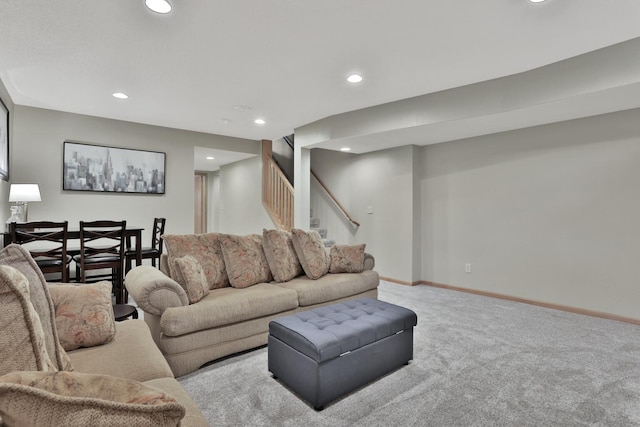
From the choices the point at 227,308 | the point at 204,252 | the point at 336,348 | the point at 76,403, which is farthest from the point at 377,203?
the point at 76,403

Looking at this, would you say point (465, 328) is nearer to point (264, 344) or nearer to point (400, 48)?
point (264, 344)

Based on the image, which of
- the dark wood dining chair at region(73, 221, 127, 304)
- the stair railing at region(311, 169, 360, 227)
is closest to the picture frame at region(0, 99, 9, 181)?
the dark wood dining chair at region(73, 221, 127, 304)

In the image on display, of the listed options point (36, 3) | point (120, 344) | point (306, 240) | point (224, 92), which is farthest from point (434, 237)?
point (36, 3)

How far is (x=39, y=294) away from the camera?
116 centimetres

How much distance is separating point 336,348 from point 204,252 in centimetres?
158

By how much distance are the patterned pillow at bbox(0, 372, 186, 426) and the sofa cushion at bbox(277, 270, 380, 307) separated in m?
2.27

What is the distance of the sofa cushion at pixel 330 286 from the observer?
2973 mm

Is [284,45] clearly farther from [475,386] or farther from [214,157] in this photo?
[214,157]

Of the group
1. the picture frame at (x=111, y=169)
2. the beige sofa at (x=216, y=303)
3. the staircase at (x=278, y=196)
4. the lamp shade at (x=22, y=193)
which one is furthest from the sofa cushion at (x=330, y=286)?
the picture frame at (x=111, y=169)

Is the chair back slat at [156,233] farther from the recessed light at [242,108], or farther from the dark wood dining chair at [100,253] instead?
the recessed light at [242,108]

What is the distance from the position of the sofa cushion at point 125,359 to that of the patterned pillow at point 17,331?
2.00ft

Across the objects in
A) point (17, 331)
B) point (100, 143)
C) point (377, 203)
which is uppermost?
point (100, 143)

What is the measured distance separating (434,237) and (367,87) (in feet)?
8.48

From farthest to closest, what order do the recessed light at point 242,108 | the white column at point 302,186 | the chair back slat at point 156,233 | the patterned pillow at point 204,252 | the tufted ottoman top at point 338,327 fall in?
the white column at point 302,186, the chair back slat at point 156,233, the recessed light at point 242,108, the patterned pillow at point 204,252, the tufted ottoman top at point 338,327
